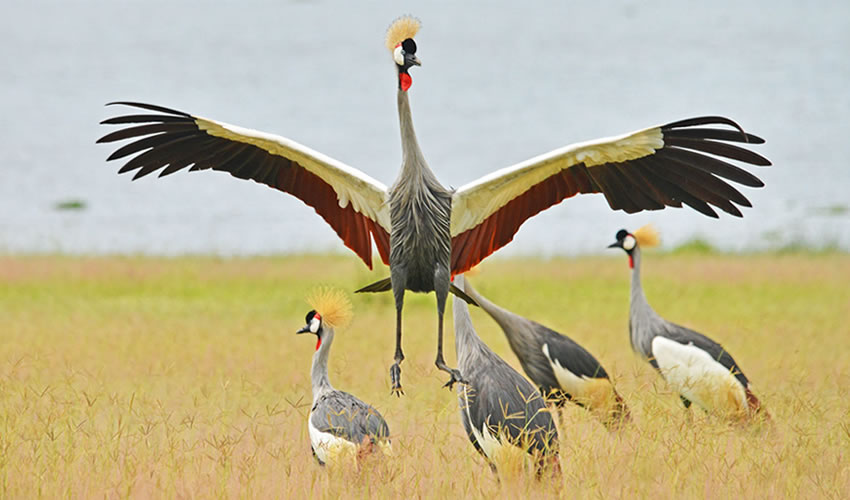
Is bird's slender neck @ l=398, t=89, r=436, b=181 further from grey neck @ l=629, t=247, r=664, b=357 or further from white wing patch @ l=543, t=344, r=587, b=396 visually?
grey neck @ l=629, t=247, r=664, b=357

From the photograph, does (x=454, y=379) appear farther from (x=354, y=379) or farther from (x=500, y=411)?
(x=354, y=379)

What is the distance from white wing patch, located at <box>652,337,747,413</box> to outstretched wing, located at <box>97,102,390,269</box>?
2.13 meters

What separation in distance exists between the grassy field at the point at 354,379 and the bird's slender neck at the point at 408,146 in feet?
3.77

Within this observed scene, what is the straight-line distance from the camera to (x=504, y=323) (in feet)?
19.7

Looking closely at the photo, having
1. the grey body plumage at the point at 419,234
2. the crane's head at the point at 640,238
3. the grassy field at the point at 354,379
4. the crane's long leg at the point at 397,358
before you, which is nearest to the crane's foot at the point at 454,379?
the grey body plumage at the point at 419,234

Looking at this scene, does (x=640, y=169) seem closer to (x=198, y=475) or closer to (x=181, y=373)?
(x=198, y=475)

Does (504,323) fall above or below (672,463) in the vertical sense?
above

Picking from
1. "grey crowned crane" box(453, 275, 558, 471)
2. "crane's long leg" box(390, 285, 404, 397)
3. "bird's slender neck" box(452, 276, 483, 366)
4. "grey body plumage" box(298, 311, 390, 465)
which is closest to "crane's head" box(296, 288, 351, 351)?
"grey body plumage" box(298, 311, 390, 465)

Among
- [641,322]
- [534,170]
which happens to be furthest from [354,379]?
[534,170]

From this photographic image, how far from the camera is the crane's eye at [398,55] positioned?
4.32 m

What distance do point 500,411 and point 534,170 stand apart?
1.11 m

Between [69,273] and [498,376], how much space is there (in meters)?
9.89

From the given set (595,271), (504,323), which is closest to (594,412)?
(504,323)

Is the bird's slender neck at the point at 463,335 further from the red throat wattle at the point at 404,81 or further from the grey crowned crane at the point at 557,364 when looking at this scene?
the red throat wattle at the point at 404,81
